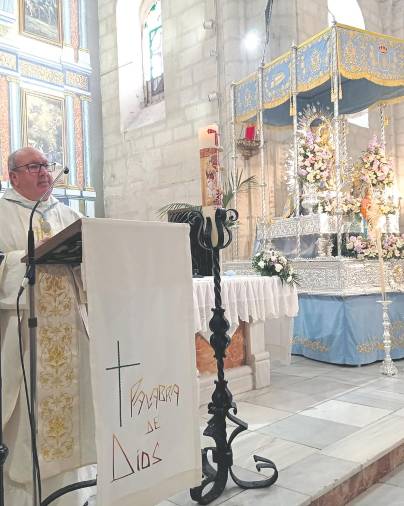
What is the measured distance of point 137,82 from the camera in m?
10.1

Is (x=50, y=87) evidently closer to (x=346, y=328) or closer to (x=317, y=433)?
(x=346, y=328)

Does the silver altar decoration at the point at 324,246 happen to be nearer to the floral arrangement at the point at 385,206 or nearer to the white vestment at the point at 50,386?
the floral arrangement at the point at 385,206

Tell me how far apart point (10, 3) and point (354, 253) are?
7.07 meters

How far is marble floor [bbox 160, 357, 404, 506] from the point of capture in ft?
7.64

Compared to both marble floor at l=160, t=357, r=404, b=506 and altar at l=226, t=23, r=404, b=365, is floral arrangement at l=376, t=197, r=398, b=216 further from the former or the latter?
marble floor at l=160, t=357, r=404, b=506

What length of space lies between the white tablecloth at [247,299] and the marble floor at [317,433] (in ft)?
2.09

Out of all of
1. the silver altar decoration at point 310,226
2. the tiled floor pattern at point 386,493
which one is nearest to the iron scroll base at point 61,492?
the tiled floor pattern at point 386,493

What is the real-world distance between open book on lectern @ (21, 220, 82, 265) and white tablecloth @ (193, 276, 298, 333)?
1.77 meters

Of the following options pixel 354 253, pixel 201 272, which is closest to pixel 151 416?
pixel 201 272

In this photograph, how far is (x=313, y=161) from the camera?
20.1ft

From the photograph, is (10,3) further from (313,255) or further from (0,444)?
(0,444)

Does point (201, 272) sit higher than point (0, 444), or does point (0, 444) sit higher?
point (201, 272)

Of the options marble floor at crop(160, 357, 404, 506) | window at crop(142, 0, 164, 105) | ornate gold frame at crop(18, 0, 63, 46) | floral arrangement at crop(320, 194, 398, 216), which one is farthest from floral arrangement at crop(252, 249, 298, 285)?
ornate gold frame at crop(18, 0, 63, 46)

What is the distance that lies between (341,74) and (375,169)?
116 centimetres
